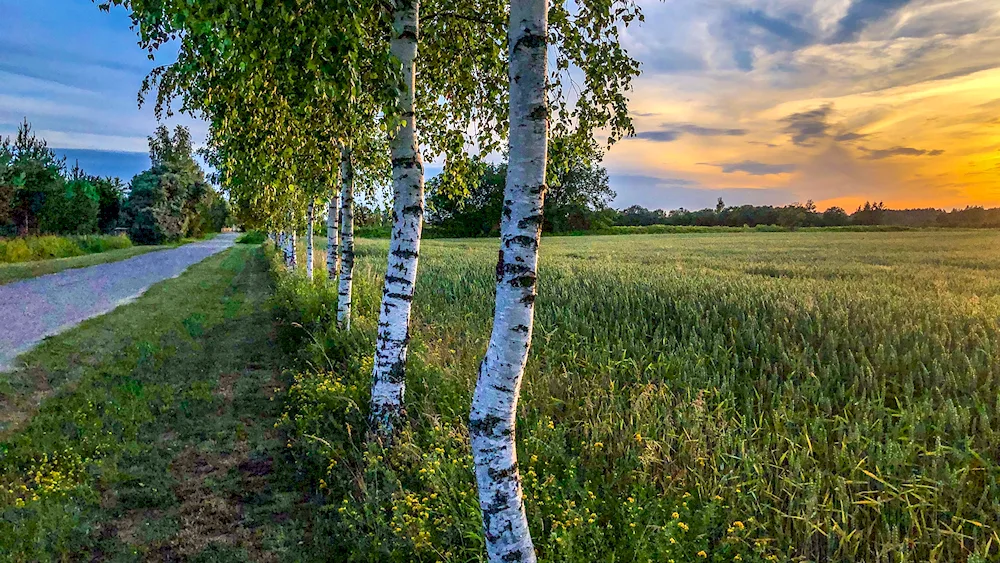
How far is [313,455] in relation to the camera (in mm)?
5387

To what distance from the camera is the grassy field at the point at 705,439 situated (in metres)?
3.29

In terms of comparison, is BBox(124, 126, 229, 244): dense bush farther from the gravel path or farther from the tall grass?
the gravel path

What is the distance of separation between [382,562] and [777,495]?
2.76 m

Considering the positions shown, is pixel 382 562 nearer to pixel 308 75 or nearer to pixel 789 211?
pixel 308 75

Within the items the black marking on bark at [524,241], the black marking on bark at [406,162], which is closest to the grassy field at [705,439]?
the black marking on bark at [524,241]

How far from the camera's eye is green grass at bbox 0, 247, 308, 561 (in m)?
4.27

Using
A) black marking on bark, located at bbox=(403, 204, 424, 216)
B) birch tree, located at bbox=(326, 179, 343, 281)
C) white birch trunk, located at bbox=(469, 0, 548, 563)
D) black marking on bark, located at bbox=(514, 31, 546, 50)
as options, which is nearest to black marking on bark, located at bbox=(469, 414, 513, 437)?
white birch trunk, located at bbox=(469, 0, 548, 563)

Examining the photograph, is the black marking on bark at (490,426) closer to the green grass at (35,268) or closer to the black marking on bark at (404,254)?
the black marking on bark at (404,254)

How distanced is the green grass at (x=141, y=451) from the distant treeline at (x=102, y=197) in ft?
147

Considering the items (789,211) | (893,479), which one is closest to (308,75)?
(893,479)

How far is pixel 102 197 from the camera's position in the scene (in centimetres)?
6812

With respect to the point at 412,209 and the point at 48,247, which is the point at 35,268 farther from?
the point at 412,209

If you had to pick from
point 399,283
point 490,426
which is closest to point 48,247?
point 399,283

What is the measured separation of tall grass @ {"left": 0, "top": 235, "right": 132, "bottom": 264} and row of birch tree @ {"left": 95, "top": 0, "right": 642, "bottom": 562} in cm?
2790
